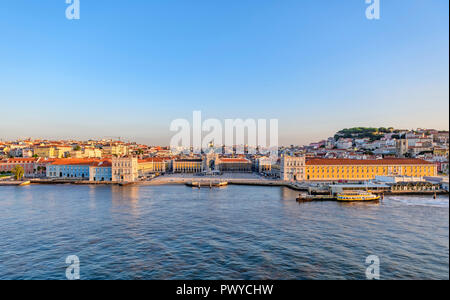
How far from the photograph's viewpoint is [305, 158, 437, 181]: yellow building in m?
23.3

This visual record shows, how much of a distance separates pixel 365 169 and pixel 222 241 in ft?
66.2

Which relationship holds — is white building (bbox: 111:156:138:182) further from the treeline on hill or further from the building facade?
the treeline on hill

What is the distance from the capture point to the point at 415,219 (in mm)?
10578

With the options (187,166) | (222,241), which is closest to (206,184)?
(222,241)

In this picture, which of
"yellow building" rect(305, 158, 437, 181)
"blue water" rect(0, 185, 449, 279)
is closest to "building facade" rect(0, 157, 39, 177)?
"blue water" rect(0, 185, 449, 279)

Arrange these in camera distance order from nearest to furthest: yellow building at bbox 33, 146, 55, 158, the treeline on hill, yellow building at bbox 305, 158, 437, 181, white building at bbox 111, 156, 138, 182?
yellow building at bbox 305, 158, 437, 181 < white building at bbox 111, 156, 138, 182 < yellow building at bbox 33, 146, 55, 158 < the treeline on hill

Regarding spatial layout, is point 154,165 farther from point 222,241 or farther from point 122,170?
point 222,241

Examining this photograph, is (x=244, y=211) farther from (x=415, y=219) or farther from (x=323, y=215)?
(x=415, y=219)

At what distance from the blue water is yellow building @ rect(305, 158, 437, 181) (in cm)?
1096

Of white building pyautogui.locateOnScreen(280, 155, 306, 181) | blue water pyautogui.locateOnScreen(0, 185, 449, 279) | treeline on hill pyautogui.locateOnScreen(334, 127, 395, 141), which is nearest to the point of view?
blue water pyautogui.locateOnScreen(0, 185, 449, 279)

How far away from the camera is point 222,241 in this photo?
807 centimetres

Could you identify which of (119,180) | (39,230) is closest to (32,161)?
(119,180)

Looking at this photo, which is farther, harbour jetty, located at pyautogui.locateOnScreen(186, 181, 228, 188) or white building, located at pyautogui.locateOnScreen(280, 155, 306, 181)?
white building, located at pyautogui.locateOnScreen(280, 155, 306, 181)
